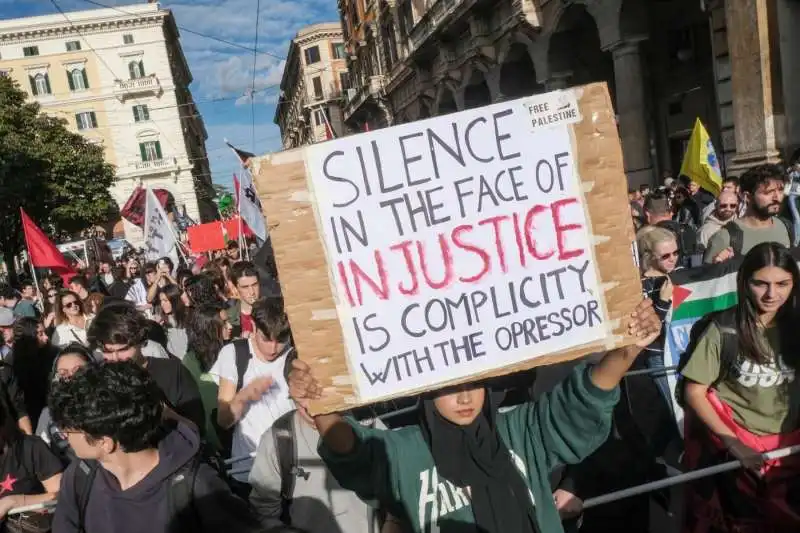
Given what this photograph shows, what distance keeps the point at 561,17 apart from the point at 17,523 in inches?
598

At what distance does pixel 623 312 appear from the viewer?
1.94m

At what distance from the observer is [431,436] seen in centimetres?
190

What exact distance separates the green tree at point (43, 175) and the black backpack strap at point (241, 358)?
30.4 m

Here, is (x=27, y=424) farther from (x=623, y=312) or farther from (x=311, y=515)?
(x=623, y=312)

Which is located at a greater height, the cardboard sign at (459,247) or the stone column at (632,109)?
the stone column at (632,109)

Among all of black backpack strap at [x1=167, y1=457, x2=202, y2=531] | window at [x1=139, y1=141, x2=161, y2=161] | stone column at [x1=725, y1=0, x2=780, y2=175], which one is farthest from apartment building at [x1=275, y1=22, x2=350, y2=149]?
black backpack strap at [x1=167, y1=457, x2=202, y2=531]

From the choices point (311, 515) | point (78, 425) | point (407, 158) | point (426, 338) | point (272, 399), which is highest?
point (407, 158)

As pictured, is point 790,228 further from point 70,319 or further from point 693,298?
point 70,319

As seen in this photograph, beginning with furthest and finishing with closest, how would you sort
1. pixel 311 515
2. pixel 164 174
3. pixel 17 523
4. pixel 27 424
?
pixel 164 174 → pixel 27 424 → pixel 17 523 → pixel 311 515

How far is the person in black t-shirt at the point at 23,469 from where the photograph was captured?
2.64 metres

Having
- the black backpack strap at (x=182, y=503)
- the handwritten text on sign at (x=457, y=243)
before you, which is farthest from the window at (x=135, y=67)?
the handwritten text on sign at (x=457, y=243)

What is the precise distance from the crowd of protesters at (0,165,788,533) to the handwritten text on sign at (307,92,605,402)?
0.17 meters

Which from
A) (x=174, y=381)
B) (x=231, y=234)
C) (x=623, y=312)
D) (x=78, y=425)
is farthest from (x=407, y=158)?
(x=231, y=234)

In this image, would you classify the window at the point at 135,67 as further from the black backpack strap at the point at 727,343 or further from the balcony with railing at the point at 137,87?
the black backpack strap at the point at 727,343
